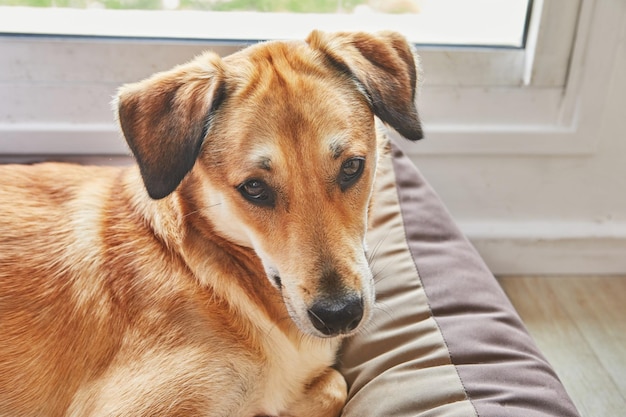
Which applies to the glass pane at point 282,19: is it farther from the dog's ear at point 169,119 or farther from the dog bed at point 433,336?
the dog's ear at point 169,119

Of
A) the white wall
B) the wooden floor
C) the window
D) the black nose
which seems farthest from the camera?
the white wall

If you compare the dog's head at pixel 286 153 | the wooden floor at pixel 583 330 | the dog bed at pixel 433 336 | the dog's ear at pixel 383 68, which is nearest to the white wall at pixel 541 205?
the wooden floor at pixel 583 330

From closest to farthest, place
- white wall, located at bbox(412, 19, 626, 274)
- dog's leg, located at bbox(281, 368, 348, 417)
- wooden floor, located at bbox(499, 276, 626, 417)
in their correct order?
dog's leg, located at bbox(281, 368, 348, 417)
wooden floor, located at bbox(499, 276, 626, 417)
white wall, located at bbox(412, 19, 626, 274)

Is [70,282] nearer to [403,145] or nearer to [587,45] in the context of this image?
[403,145]

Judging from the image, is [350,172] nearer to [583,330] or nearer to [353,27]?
[353,27]

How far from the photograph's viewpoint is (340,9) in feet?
6.91

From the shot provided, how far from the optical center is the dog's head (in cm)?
120

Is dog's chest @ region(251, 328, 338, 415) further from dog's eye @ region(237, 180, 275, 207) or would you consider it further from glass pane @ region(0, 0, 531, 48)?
glass pane @ region(0, 0, 531, 48)

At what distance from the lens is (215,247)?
138 cm

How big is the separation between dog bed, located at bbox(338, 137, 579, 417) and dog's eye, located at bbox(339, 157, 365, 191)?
0.44m

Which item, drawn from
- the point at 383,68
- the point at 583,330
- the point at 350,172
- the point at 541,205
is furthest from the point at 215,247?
the point at 541,205

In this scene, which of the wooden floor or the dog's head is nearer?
the dog's head

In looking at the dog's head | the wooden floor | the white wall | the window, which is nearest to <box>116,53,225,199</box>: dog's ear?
the dog's head

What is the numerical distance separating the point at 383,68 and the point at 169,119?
0.47 metres
